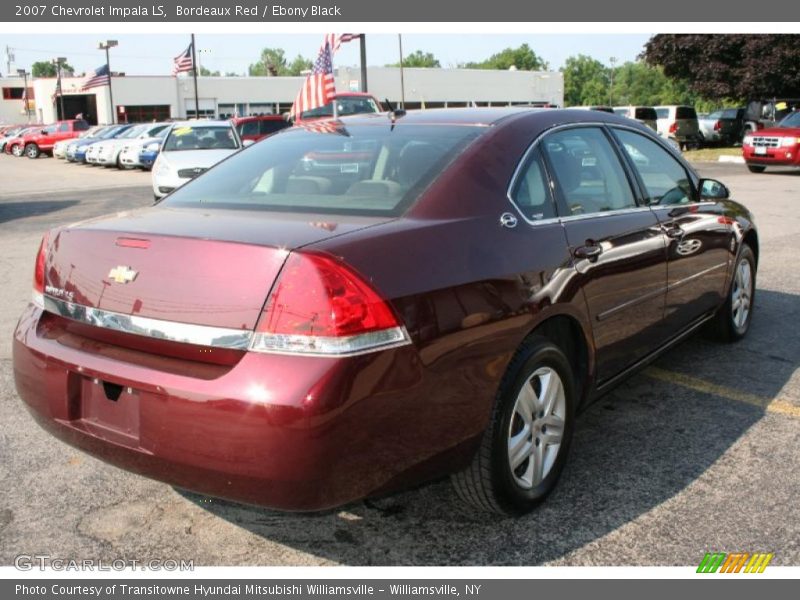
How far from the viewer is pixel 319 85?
1641cm

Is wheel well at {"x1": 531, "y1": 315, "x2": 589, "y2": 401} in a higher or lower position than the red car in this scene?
lower

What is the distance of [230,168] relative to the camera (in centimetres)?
384

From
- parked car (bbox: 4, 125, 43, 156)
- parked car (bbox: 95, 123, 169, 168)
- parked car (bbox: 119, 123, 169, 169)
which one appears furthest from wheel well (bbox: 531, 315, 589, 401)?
parked car (bbox: 4, 125, 43, 156)

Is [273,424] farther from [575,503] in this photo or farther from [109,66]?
[109,66]

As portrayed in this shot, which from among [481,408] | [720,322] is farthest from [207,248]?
[720,322]

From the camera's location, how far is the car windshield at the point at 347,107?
19.4 meters

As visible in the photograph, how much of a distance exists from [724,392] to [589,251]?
1695 millimetres

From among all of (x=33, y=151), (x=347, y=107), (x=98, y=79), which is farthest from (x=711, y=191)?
(x=98, y=79)

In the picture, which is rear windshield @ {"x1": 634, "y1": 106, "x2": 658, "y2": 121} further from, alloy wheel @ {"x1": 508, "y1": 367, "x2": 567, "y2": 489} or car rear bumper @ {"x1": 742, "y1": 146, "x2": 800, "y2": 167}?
alloy wheel @ {"x1": 508, "y1": 367, "x2": 567, "y2": 489}

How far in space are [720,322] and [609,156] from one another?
76.3 inches

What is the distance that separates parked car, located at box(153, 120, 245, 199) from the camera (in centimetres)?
1470

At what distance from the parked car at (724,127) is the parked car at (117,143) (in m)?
22.8

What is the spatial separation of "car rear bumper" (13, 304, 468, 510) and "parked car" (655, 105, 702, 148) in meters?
33.4

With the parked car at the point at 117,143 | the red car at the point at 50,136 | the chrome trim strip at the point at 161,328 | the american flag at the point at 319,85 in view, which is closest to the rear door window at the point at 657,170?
the chrome trim strip at the point at 161,328
